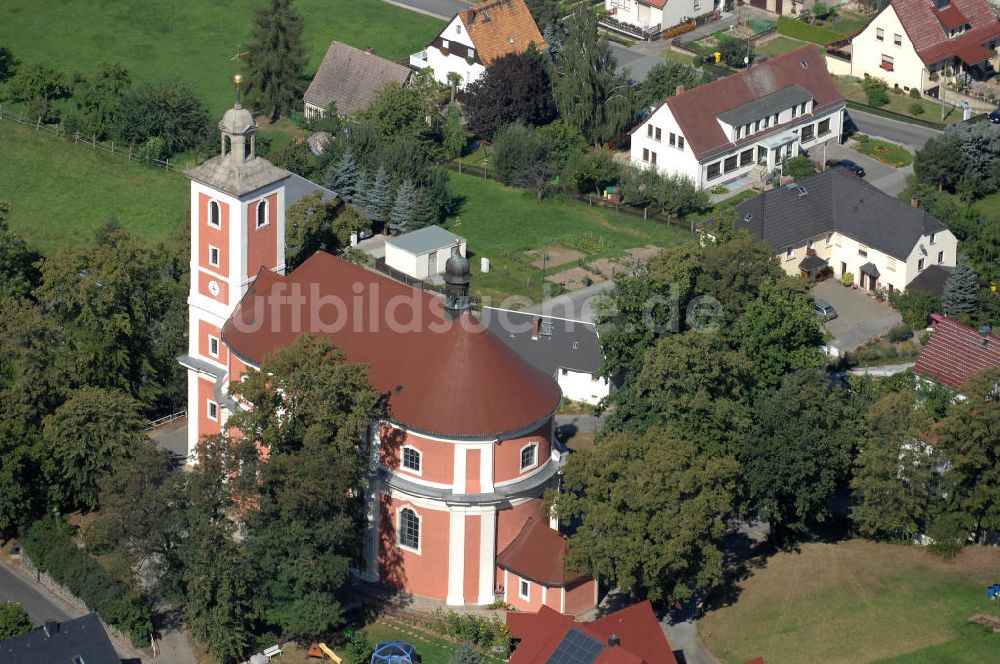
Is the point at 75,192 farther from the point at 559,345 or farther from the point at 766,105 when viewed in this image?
the point at 766,105

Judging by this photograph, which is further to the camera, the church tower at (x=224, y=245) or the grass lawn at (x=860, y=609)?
the church tower at (x=224, y=245)

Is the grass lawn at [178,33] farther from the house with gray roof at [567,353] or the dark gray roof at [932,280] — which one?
the dark gray roof at [932,280]

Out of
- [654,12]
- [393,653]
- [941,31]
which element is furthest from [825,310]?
[654,12]

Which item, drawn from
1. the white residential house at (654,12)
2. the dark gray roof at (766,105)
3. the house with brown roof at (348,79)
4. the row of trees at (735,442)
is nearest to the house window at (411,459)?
the row of trees at (735,442)

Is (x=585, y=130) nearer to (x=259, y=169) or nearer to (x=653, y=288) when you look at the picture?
(x=653, y=288)

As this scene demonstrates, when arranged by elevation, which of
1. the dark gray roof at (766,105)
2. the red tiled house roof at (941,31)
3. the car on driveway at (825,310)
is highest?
the red tiled house roof at (941,31)

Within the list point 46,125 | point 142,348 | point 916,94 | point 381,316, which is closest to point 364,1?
point 46,125
